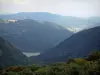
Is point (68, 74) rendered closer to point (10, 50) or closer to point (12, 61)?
point (12, 61)

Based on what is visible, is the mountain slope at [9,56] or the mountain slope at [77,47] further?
the mountain slope at [77,47]

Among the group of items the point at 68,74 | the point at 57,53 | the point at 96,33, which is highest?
the point at 68,74

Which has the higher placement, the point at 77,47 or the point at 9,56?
the point at 77,47

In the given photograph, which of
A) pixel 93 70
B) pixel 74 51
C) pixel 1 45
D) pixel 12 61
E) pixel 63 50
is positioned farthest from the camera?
pixel 63 50

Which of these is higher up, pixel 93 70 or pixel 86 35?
pixel 93 70

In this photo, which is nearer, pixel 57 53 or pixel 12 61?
pixel 12 61

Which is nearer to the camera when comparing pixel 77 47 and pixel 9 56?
pixel 9 56

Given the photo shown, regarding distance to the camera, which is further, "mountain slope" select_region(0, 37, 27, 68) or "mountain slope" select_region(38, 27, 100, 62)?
"mountain slope" select_region(38, 27, 100, 62)

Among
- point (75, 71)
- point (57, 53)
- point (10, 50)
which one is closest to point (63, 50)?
point (57, 53)
